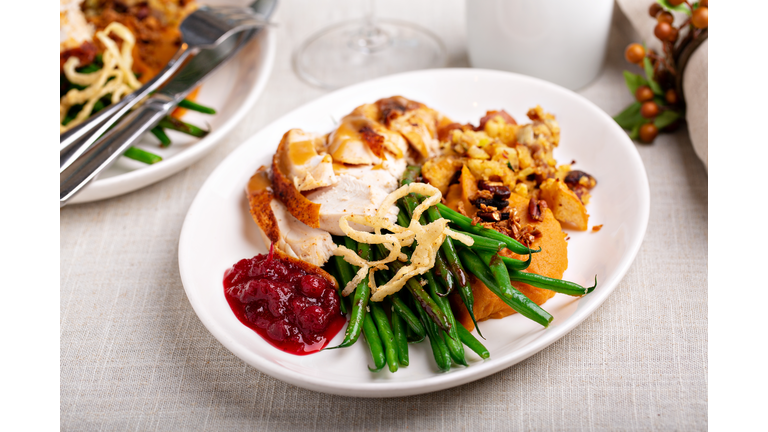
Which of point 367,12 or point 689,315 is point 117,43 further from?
point 689,315

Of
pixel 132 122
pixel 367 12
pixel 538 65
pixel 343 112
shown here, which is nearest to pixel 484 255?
pixel 343 112

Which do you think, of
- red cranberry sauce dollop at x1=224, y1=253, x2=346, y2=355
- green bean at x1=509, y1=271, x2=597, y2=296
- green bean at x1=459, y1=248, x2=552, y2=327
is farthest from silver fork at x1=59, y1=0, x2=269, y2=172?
green bean at x1=509, y1=271, x2=597, y2=296

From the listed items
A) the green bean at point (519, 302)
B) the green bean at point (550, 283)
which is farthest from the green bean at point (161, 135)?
the green bean at point (550, 283)

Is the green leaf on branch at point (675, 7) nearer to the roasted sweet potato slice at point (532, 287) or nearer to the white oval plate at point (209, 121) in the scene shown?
the roasted sweet potato slice at point (532, 287)

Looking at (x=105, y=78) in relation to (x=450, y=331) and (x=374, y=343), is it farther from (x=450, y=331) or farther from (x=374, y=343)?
(x=450, y=331)

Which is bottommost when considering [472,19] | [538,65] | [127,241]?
[127,241]

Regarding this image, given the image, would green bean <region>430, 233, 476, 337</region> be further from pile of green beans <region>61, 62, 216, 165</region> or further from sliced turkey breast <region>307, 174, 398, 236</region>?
pile of green beans <region>61, 62, 216, 165</region>
